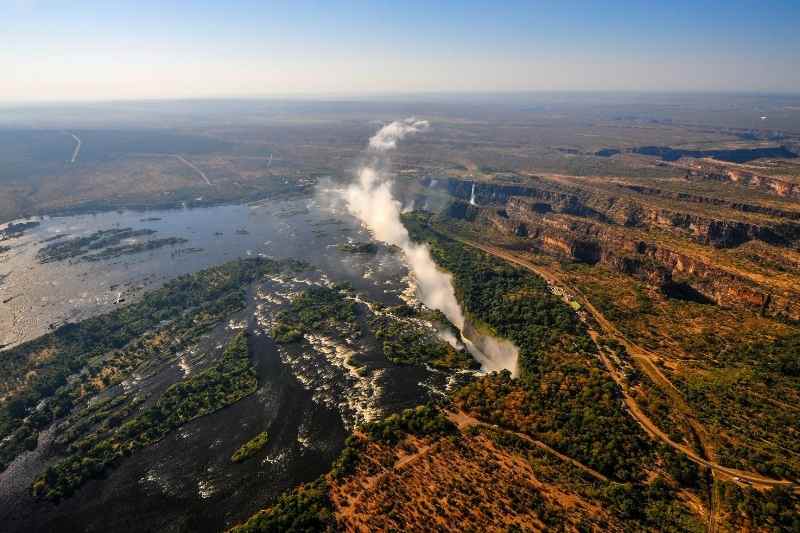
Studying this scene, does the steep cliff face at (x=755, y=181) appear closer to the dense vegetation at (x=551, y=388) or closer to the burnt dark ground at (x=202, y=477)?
the dense vegetation at (x=551, y=388)

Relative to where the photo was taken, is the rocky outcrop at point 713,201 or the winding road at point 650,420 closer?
the winding road at point 650,420

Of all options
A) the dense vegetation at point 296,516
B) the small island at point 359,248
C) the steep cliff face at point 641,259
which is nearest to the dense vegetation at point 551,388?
the steep cliff face at point 641,259

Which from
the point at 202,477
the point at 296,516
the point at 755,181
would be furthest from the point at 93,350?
the point at 755,181

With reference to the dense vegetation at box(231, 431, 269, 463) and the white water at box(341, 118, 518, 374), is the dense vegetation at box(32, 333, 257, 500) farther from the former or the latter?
the white water at box(341, 118, 518, 374)

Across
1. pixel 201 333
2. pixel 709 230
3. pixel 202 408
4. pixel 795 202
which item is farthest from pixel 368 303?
pixel 795 202

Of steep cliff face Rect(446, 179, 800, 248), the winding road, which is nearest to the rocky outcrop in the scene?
steep cliff face Rect(446, 179, 800, 248)

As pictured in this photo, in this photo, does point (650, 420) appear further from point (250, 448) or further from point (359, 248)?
point (359, 248)

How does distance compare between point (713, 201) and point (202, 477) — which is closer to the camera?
point (202, 477)

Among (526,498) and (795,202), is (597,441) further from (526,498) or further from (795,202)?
(795,202)
